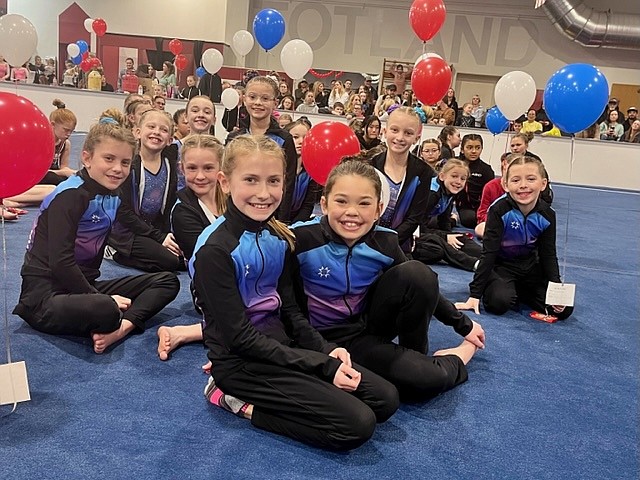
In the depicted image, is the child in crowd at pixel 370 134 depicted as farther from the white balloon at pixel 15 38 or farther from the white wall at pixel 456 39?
the white wall at pixel 456 39

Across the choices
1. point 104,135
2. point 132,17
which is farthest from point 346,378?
point 132,17

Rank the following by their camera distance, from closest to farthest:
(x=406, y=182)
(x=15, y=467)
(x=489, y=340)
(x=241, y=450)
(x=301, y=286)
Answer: (x=15, y=467), (x=241, y=450), (x=301, y=286), (x=489, y=340), (x=406, y=182)

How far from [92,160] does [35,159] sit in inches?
19.5

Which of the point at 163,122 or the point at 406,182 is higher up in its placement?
the point at 163,122

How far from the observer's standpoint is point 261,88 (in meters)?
3.23

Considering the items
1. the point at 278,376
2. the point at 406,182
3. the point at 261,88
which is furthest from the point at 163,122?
the point at 278,376

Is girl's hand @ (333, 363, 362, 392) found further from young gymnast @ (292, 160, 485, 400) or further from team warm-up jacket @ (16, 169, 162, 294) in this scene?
team warm-up jacket @ (16, 169, 162, 294)

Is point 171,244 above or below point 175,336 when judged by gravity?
above

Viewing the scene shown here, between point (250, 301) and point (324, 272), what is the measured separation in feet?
0.94

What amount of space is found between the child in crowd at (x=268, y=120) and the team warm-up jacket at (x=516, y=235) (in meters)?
1.16

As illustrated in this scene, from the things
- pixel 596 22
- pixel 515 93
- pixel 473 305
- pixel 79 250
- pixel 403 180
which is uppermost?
pixel 596 22

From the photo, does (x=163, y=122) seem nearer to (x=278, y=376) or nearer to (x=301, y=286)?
(x=301, y=286)

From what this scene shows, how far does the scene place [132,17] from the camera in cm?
1413

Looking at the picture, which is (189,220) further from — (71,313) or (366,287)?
(366,287)
